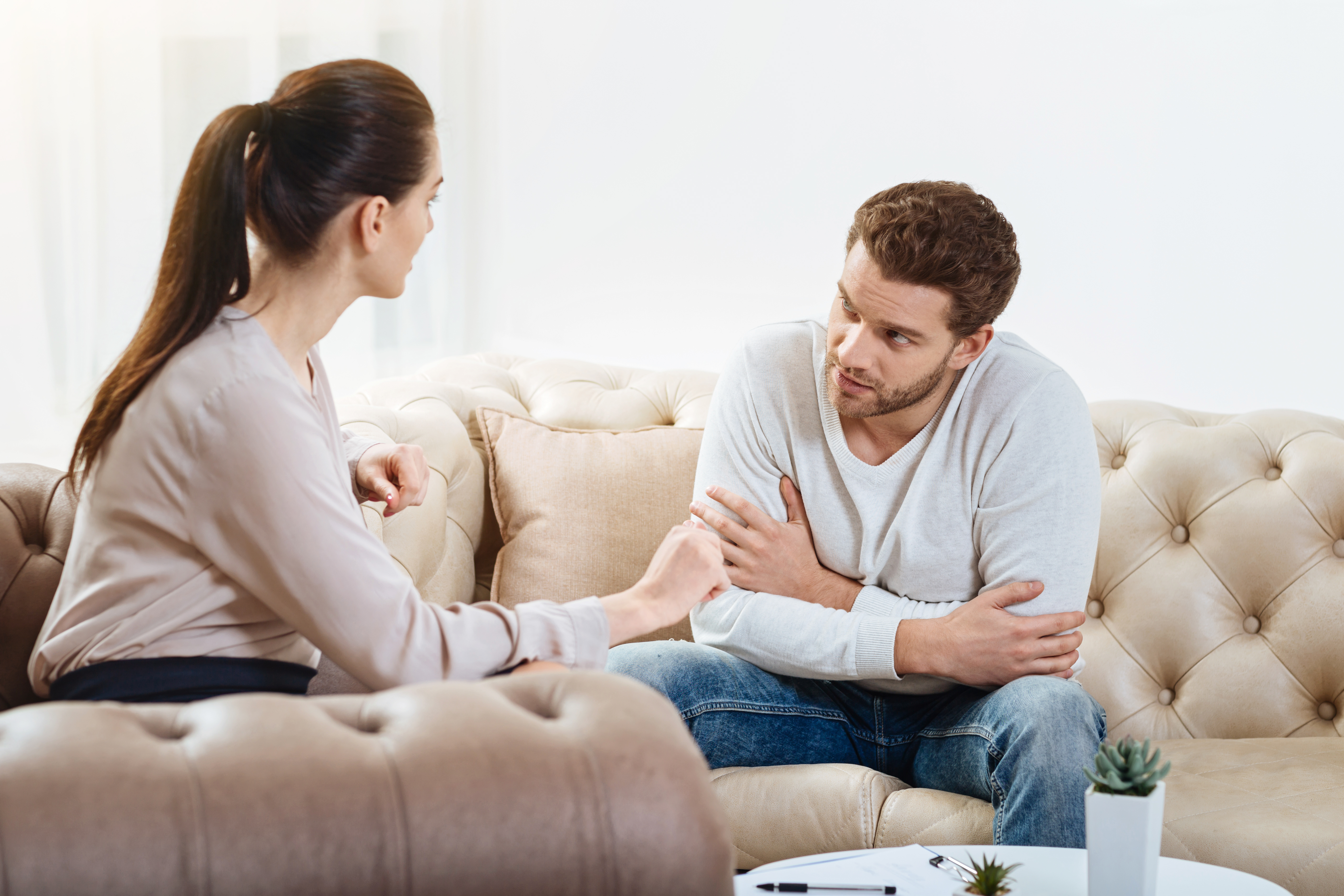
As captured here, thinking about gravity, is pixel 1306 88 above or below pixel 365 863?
above

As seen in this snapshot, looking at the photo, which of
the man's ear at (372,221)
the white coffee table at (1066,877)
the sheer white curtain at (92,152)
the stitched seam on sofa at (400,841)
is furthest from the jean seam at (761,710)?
the sheer white curtain at (92,152)

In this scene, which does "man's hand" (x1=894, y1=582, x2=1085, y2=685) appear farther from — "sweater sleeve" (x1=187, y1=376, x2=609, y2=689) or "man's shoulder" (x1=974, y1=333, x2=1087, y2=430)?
"sweater sleeve" (x1=187, y1=376, x2=609, y2=689)

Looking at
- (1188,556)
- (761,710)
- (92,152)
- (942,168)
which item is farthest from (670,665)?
(92,152)

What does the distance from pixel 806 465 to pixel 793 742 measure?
1.39 ft

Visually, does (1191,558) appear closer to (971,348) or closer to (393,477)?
(971,348)

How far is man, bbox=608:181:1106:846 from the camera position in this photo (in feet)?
4.85

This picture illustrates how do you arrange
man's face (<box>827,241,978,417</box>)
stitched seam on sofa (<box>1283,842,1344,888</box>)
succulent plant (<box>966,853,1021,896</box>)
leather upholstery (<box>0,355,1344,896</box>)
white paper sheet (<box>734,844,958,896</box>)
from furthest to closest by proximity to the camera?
leather upholstery (<box>0,355,1344,896</box>) → man's face (<box>827,241,978,417</box>) → stitched seam on sofa (<box>1283,842,1344,888</box>) → white paper sheet (<box>734,844,958,896</box>) → succulent plant (<box>966,853,1021,896</box>)

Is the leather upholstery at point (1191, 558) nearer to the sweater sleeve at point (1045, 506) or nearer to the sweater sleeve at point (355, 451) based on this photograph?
the sweater sleeve at point (355, 451)

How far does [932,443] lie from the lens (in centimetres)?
160

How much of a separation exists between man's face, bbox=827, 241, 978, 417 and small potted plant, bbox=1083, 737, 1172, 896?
2.37 ft

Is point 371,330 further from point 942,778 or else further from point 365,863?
point 365,863

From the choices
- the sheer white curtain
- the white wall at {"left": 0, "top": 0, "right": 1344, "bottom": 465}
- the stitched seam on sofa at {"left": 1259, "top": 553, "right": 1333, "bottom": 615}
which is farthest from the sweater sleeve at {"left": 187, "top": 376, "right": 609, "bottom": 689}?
the stitched seam on sofa at {"left": 1259, "top": 553, "right": 1333, "bottom": 615}

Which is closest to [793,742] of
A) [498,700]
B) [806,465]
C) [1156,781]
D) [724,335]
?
[806,465]

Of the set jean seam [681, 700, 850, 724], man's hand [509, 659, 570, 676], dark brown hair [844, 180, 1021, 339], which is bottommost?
jean seam [681, 700, 850, 724]
